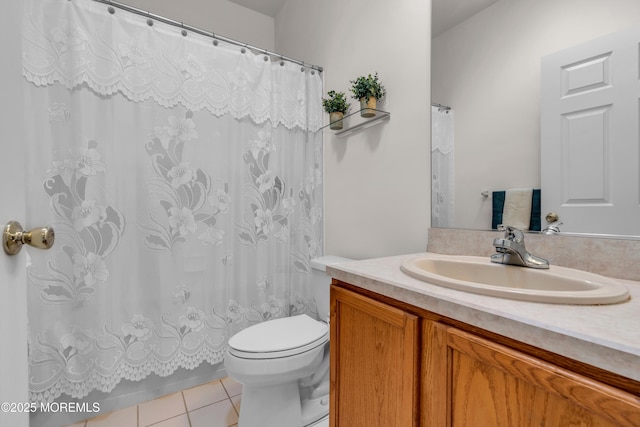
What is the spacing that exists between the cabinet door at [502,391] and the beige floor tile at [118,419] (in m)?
1.46

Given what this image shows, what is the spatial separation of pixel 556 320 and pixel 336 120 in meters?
1.43

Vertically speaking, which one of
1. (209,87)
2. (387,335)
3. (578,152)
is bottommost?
(387,335)

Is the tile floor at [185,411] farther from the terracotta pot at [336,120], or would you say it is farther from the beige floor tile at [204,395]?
the terracotta pot at [336,120]

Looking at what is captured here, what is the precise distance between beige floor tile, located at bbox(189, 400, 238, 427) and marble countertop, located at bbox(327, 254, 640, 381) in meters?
1.18

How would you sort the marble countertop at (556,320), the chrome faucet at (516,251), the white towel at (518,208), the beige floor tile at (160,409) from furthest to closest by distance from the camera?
the beige floor tile at (160,409) → the white towel at (518,208) → the chrome faucet at (516,251) → the marble countertop at (556,320)

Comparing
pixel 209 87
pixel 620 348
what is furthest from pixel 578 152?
pixel 209 87

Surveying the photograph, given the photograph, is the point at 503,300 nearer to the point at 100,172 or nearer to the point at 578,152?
the point at 578,152

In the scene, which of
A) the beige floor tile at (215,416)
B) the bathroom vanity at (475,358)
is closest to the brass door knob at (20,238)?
the bathroom vanity at (475,358)

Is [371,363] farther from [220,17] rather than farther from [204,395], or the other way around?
[220,17]

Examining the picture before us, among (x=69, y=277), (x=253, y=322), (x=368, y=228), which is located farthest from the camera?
(x=253, y=322)

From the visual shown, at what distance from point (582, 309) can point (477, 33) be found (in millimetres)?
1058

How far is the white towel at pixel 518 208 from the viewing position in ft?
3.13

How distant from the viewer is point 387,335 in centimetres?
75

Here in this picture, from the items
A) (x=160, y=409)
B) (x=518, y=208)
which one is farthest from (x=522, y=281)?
(x=160, y=409)
